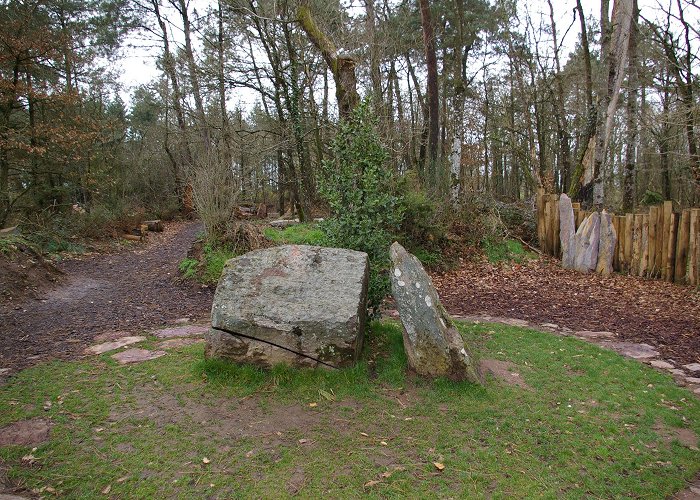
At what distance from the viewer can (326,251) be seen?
452 centimetres

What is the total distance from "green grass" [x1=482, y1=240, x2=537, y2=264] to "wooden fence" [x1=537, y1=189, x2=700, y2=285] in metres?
1.83

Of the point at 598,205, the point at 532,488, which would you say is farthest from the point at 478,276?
the point at 532,488

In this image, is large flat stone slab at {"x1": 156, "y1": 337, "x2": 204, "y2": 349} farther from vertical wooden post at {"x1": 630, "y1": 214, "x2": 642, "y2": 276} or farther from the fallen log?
the fallen log

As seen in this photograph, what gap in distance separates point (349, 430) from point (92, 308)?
193 inches

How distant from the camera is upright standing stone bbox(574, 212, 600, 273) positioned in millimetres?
8547

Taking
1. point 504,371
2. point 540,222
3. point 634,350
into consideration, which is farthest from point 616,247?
point 504,371

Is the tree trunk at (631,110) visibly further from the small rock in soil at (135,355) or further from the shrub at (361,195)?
the small rock in soil at (135,355)

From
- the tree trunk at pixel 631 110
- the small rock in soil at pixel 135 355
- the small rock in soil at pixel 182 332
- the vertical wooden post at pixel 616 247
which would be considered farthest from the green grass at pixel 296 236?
the tree trunk at pixel 631 110

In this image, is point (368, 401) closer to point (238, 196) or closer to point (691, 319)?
point (691, 319)

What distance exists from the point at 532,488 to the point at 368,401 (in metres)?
1.41

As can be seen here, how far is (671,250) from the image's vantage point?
7.59m

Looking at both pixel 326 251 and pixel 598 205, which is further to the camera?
pixel 598 205

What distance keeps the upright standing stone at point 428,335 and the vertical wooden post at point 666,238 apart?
555 centimetres

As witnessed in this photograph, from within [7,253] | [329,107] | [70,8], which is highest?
[70,8]
